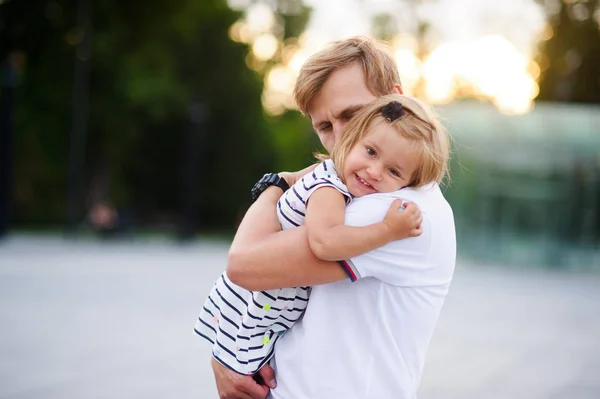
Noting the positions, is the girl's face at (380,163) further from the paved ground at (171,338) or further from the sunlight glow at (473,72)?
the sunlight glow at (473,72)

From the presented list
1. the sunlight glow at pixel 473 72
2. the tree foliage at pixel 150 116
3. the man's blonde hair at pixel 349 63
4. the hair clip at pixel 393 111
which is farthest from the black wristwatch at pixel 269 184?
the tree foliage at pixel 150 116

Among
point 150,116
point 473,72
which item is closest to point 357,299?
point 473,72

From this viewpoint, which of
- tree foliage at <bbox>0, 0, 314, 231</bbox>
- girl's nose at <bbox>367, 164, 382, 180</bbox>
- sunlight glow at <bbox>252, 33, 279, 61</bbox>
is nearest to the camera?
girl's nose at <bbox>367, 164, 382, 180</bbox>

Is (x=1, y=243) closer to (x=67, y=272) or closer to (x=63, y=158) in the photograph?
(x=67, y=272)

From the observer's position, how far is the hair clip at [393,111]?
6.50ft

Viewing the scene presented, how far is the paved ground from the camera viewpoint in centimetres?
606

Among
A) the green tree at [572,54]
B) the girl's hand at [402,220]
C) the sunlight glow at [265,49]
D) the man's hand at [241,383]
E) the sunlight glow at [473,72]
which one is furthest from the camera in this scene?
the sunlight glow at [265,49]

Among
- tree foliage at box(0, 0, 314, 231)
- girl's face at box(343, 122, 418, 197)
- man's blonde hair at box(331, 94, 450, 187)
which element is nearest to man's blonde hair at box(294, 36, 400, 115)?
man's blonde hair at box(331, 94, 450, 187)

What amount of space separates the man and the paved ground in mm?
3879

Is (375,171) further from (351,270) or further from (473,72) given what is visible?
(473,72)

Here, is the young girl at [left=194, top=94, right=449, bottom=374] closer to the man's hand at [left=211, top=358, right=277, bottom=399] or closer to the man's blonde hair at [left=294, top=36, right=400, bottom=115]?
the man's hand at [left=211, top=358, right=277, bottom=399]

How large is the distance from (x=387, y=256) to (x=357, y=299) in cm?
14

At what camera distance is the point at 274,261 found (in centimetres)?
191

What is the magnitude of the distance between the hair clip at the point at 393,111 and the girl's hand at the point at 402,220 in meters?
0.25
